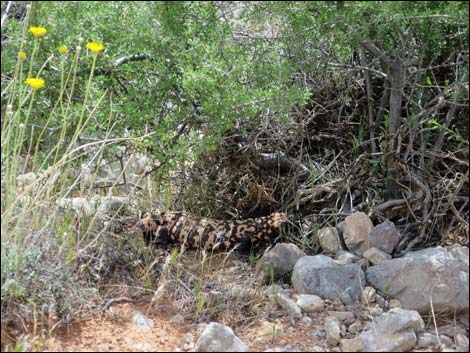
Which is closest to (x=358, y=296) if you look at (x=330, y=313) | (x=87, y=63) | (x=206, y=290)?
(x=330, y=313)

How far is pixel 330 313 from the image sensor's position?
378 centimetres

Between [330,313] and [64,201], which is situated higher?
[64,201]

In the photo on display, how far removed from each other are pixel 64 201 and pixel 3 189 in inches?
21.9

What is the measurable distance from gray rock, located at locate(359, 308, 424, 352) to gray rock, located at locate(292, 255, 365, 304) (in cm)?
34

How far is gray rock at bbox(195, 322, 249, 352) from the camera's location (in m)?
3.28

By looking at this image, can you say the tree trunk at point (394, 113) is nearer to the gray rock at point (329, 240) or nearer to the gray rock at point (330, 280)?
the gray rock at point (329, 240)

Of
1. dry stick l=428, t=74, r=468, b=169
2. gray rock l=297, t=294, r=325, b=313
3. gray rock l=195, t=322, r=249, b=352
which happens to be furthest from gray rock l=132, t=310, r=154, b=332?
dry stick l=428, t=74, r=468, b=169

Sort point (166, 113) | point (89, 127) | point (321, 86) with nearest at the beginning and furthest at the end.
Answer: point (89, 127) < point (166, 113) < point (321, 86)

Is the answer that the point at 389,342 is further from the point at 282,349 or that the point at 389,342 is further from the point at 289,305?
the point at 289,305

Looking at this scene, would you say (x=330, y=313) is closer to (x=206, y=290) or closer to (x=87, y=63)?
(x=206, y=290)

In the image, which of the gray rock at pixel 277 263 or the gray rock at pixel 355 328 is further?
the gray rock at pixel 277 263

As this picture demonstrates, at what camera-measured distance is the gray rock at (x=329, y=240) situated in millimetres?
4457

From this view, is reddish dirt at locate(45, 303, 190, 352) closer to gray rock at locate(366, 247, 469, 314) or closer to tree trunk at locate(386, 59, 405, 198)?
gray rock at locate(366, 247, 469, 314)

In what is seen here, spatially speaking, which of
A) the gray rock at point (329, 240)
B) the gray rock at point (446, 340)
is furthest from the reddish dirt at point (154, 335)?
the gray rock at point (329, 240)
